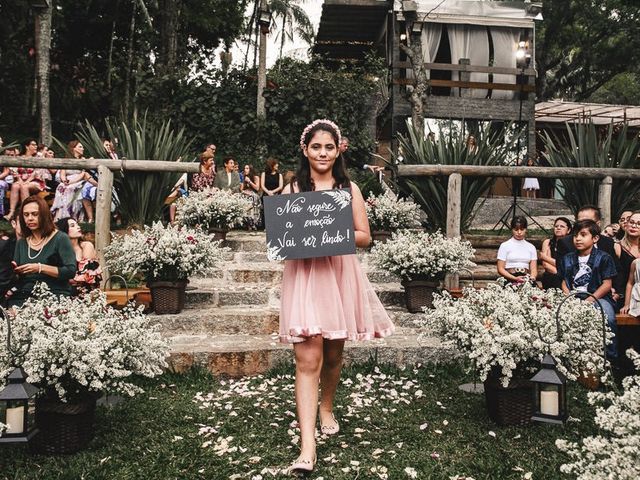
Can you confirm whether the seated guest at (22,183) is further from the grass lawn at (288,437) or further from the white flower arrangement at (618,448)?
the white flower arrangement at (618,448)

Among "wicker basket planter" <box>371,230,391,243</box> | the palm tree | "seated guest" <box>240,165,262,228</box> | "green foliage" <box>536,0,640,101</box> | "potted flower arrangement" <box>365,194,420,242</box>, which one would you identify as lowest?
"wicker basket planter" <box>371,230,391,243</box>

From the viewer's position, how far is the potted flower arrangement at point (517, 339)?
3.69 meters

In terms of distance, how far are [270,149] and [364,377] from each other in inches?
439

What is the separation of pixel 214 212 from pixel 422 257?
3638mm

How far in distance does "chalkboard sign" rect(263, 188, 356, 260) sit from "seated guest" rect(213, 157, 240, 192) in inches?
297

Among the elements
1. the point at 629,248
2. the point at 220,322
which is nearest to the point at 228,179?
the point at 220,322

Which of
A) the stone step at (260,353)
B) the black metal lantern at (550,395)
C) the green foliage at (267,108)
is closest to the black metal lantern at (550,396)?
the black metal lantern at (550,395)

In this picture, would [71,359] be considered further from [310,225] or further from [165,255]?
[165,255]

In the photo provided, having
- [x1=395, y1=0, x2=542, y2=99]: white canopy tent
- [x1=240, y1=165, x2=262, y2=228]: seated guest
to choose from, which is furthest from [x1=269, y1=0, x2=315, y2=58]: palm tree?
[x1=240, y1=165, x2=262, y2=228]: seated guest

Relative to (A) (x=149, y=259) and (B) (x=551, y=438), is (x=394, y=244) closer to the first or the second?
(A) (x=149, y=259)

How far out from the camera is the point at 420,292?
624cm

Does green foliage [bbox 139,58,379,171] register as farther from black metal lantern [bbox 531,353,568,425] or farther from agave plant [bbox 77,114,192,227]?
black metal lantern [bbox 531,353,568,425]

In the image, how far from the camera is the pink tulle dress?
10.6 feet

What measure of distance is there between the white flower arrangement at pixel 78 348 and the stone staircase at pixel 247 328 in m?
0.99
